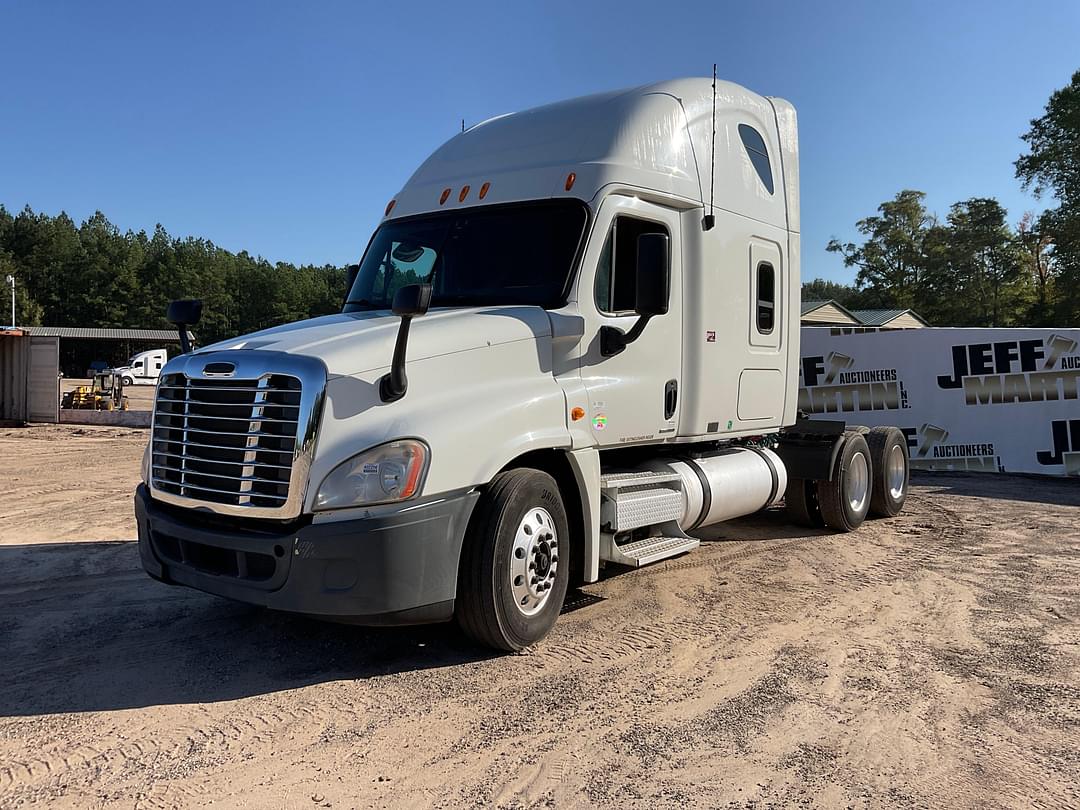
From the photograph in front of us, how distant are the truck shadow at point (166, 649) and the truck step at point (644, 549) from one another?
1.17 meters

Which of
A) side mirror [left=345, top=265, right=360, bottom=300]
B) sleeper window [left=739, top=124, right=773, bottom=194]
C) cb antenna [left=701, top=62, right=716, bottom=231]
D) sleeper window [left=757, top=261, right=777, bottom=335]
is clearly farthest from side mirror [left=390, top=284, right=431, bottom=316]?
sleeper window [left=739, top=124, right=773, bottom=194]

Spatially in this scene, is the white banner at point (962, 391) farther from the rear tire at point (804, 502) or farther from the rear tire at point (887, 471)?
the rear tire at point (804, 502)

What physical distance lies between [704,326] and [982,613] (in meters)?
2.88

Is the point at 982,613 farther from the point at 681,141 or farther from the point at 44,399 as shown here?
the point at 44,399

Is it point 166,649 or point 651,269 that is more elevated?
point 651,269

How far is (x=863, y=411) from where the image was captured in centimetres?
1541

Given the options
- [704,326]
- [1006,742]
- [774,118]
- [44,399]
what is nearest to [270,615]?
[704,326]

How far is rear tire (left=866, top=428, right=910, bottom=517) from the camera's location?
31.7 ft

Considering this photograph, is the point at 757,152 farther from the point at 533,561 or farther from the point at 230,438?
the point at 230,438

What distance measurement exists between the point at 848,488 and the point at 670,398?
3749 millimetres

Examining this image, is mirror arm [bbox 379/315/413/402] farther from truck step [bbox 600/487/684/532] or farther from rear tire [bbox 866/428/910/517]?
rear tire [bbox 866/428/910/517]

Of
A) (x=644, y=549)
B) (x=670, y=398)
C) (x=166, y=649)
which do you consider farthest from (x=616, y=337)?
(x=166, y=649)

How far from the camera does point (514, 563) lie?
4672mm

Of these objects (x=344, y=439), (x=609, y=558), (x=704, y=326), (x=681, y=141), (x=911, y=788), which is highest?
(x=681, y=141)
